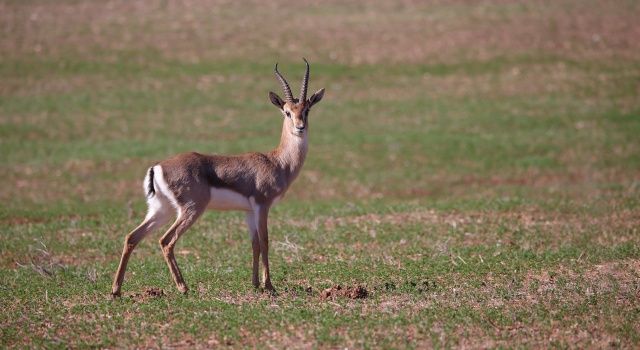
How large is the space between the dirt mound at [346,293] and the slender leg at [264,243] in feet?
2.35

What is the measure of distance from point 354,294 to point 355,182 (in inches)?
455

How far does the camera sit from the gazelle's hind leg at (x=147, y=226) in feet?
34.7

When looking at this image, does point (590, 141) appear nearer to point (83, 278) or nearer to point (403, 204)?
point (403, 204)

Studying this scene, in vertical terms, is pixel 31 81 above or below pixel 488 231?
above

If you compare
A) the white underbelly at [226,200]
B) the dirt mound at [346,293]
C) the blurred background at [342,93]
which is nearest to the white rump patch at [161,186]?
the white underbelly at [226,200]

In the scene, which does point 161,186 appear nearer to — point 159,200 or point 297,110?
point 159,200

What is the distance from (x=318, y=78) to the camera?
2972 centimetres

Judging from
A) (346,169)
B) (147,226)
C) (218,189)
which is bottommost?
(346,169)

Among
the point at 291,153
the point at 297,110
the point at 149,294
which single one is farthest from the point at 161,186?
the point at 297,110

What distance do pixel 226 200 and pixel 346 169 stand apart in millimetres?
11828

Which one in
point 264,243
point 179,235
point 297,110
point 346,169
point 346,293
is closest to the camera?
point 346,293

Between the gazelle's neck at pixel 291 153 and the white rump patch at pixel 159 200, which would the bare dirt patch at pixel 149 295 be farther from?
the gazelle's neck at pixel 291 153

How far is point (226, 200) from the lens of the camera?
1098 centimetres

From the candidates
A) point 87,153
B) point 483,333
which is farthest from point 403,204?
point 87,153
